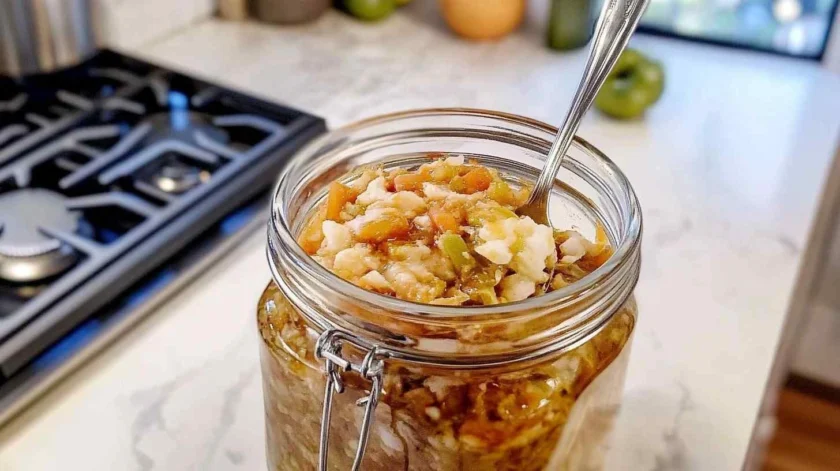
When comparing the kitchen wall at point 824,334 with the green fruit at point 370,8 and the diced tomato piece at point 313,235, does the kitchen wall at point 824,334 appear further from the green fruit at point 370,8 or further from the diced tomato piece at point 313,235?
the diced tomato piece at point 313,235

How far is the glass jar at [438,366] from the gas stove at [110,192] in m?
0.24

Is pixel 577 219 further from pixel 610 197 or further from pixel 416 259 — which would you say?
pixel 416 259

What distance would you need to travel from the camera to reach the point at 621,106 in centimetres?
107

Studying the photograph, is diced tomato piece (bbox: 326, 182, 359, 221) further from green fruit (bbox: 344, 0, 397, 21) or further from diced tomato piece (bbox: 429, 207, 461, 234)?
green fruit (bbox: 344, 0, 397, 21)

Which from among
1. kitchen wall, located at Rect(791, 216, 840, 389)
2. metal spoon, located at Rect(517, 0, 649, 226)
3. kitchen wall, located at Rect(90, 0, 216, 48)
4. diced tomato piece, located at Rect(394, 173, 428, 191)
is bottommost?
kitchen wall, located at Rect(791, 216, 840, 389)

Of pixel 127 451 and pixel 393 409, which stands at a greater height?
pixel 393 409

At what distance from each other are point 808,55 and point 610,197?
91 cm

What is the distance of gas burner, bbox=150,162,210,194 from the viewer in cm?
88

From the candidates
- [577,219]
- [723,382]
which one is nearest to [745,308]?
[723,382]

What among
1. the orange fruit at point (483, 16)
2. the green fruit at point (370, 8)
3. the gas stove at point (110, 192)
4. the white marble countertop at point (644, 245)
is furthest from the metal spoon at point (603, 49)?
the green fruit at point (370, 8)

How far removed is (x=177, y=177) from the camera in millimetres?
896

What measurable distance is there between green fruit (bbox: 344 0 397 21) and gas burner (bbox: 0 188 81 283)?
67cm

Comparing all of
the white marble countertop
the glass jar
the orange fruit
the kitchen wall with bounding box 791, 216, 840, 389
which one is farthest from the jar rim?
the kitchen wall with bounding box 791, 216, 840, 389

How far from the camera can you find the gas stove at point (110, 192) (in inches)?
26.8
